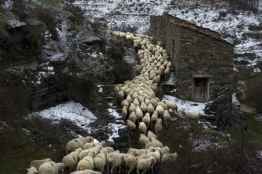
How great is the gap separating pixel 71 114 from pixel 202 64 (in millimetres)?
5965

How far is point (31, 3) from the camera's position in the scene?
663 inches

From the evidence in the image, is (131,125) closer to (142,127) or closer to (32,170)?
(142,127)

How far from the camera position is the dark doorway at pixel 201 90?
18.0m

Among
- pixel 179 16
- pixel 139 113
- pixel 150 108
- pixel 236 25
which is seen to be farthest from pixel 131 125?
pixel 179 16

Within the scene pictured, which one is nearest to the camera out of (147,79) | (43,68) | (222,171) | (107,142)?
(222,171)

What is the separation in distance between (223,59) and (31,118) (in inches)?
309

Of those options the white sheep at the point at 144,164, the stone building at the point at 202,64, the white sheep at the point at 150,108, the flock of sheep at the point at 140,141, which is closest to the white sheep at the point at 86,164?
the flock of sheep at the point at 140,141

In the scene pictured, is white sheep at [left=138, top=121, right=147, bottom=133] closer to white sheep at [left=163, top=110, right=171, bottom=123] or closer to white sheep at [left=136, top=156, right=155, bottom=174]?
white sheep at [left=163, top=110, right=171, bottom=123]

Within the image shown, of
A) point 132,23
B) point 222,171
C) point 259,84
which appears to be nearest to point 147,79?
point 259,84

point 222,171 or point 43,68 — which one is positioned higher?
point 43,68

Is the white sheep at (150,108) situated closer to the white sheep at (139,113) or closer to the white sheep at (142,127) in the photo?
the white sheep at (139,113)

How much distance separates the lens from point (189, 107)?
17.0 m

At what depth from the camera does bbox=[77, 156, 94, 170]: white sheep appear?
386 inches

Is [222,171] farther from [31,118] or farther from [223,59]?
[223,59]
